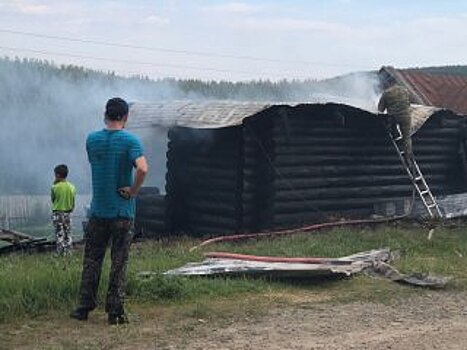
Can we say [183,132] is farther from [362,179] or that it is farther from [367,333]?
[367,333]

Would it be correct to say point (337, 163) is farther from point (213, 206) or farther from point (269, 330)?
point (269, 330)

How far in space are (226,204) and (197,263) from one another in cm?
580

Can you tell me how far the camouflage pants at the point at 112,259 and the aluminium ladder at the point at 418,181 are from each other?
962 cm

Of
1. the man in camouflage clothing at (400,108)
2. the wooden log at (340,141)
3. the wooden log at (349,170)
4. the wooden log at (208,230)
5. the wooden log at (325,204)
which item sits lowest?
the wooden log at (208,230)

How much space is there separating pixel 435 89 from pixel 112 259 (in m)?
15.7

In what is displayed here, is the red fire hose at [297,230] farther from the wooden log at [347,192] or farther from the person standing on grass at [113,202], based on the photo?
the person standing on grass at [113,202]

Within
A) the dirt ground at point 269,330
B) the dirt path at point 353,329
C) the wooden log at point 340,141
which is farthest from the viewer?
the wooden log at point 340,141

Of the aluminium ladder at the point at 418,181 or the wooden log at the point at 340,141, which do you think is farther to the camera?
the aluminium ladder at the point at 418,181

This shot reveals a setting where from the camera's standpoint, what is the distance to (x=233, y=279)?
343 inches

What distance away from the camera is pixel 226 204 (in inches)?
602

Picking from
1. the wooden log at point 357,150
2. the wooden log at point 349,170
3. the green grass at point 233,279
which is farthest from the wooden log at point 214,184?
the green grass at point 233,279

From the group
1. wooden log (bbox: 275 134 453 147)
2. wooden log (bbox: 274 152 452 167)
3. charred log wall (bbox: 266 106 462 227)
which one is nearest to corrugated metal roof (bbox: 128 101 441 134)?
charred log wall (bbox: 266 106 462 227)

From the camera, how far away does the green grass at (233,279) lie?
7.26 metres

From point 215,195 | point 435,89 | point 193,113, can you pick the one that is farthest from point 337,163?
point 435,89
